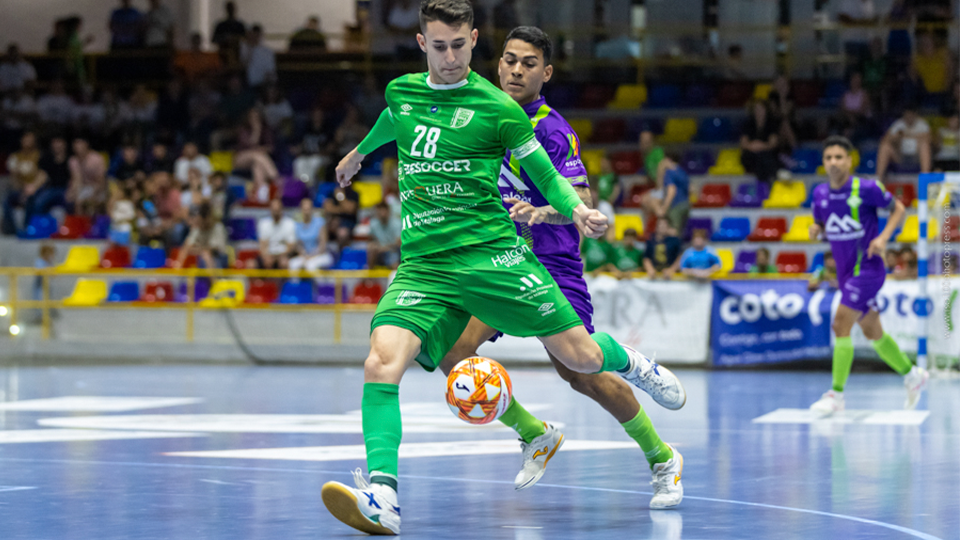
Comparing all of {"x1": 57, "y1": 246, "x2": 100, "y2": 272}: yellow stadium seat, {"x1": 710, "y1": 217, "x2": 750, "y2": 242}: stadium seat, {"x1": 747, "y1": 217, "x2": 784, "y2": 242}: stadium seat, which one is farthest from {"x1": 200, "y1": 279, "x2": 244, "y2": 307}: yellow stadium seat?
{"x1": 747, "y1": 217, "x2": 784, "y2": 242}: stadium seat

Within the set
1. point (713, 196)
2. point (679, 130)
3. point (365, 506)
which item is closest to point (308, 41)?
point (679, 130)

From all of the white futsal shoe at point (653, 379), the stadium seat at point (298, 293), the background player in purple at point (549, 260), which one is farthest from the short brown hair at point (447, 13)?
the stadium seat at point (298, 293)

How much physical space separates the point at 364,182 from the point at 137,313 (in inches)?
215

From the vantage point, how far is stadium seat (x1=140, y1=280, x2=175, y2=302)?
63.0ft

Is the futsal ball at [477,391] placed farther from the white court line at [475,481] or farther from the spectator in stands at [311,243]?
the spectator in stands at [311,243]

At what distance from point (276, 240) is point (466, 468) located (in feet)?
40.6

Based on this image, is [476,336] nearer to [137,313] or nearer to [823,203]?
[823,203]

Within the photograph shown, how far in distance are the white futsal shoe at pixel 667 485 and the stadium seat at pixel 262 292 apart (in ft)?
42.0

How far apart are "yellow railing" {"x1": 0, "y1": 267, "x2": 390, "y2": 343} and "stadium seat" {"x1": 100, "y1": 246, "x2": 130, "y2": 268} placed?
1.11ft

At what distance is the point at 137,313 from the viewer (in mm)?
18984

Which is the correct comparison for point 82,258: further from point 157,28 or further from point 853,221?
point 853,221

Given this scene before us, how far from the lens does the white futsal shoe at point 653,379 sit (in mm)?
5965

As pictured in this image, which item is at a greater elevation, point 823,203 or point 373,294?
point 823,203

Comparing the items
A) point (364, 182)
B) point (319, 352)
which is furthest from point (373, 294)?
point (364, 182)
